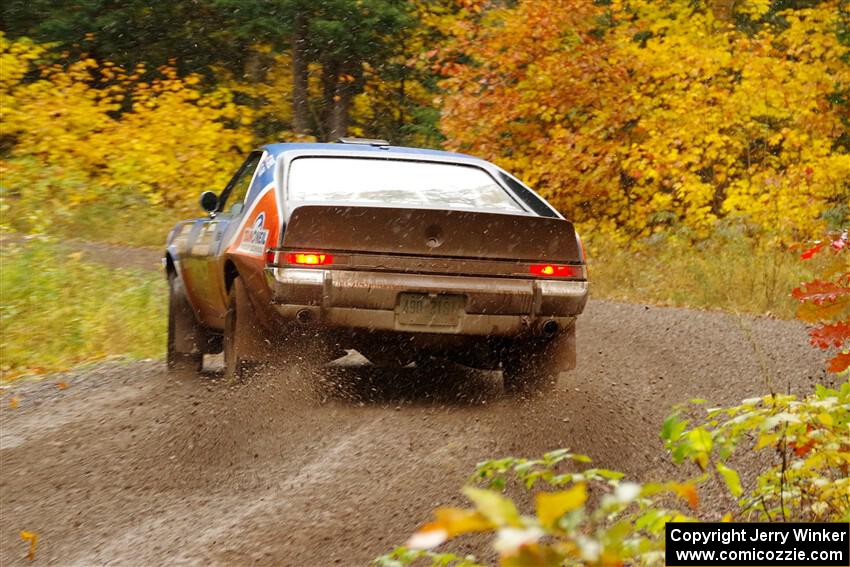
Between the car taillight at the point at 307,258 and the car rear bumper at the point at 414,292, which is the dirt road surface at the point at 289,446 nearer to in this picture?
A: the car rear bumper at the point at 414,292

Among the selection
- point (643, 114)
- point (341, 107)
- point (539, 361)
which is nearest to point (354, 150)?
point (539, 361)

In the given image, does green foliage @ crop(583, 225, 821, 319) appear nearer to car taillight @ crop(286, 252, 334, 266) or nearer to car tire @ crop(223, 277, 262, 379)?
car tire @ crop(223, 277, 262, 379)

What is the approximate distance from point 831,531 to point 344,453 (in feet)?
11.0

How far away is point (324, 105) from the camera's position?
29938 millimetres

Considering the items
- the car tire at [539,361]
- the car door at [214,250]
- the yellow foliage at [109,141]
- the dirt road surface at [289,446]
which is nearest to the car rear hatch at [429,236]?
the car tire at [539,361]

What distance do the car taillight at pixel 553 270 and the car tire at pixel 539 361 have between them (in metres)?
0.40

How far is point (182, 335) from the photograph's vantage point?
8586 millimetres

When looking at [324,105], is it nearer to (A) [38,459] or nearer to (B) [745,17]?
(B) [745,17]

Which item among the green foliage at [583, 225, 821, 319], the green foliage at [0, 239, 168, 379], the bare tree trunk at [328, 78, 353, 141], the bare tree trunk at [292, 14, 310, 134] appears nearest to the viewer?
the green foliage at [0, 239, 168, 379]

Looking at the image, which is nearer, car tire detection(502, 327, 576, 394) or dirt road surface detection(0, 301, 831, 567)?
dirt road surface detection(0, 301, 831, 567)

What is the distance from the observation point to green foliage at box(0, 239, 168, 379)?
10.1 m

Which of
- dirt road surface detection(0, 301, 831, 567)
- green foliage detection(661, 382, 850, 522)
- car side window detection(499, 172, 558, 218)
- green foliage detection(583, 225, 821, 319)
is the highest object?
green foliage detection(661, 382, 850, 522)

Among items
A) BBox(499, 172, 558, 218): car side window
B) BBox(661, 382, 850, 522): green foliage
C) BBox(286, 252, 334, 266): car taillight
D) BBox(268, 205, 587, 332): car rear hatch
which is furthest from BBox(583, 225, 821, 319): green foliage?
BBox(661, 382, 850, 522): green foliage

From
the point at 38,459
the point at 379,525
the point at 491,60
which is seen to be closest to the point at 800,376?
the point at 379,525
